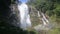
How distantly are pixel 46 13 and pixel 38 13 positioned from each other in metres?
2.11

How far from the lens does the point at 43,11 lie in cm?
2231

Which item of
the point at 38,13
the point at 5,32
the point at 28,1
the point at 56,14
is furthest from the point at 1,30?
the point at 28,1

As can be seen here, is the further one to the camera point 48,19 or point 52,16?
point 52,16

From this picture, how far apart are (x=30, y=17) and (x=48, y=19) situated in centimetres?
226

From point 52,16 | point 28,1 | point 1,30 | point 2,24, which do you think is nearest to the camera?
point 1,30

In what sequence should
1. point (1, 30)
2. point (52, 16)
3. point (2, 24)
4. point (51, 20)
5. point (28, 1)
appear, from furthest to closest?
point (28, 1) → point (52, 16) → point (51, 20) → point (2, 24) → point (1, 30)

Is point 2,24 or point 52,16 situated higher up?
point 2,24

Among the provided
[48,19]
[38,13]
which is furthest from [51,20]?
[38,13]

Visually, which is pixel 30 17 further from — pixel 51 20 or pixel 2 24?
pixel 2 24

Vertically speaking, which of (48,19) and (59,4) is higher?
(59,4)

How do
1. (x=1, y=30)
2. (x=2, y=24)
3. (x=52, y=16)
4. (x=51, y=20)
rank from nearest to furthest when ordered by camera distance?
(x=1, y=30), (x=2, y=24), (x=51, y=20), (x=52, y=16)

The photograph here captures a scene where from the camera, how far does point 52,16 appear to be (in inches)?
861

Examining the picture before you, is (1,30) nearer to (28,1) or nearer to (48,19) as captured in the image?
(48,19)

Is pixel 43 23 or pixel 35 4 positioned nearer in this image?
pixel 43 23
